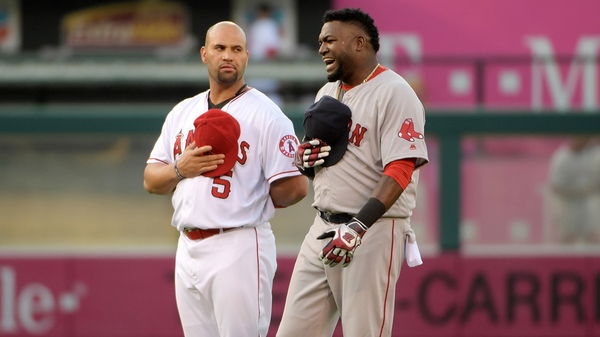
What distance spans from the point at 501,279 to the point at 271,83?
334 centimetres

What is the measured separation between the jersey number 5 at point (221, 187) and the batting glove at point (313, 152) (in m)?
0.40

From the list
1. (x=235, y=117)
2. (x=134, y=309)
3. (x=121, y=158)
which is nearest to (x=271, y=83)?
(x=121, y=158)

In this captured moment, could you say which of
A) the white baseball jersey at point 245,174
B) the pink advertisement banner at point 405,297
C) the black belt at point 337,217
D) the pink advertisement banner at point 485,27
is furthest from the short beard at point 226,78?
the pink advertisement banner at point 485,27

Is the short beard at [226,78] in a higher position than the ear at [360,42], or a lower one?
lower

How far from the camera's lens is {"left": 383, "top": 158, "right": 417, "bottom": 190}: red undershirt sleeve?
4066 millimetres

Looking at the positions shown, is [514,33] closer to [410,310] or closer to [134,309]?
[410,310]

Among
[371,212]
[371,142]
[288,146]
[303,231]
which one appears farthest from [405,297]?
[371,212]

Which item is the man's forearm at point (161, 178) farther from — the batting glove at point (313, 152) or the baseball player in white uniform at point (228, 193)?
the batting glove at point (313, 152)

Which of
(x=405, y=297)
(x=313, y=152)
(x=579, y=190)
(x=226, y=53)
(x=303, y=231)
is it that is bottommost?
(x=405, y=297)

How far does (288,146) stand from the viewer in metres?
4.58

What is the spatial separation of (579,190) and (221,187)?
5148mm

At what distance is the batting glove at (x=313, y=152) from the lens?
4211mm

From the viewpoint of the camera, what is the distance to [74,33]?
13.7 metres

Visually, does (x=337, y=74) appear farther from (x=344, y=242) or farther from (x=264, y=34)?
(x=264, y=34)
